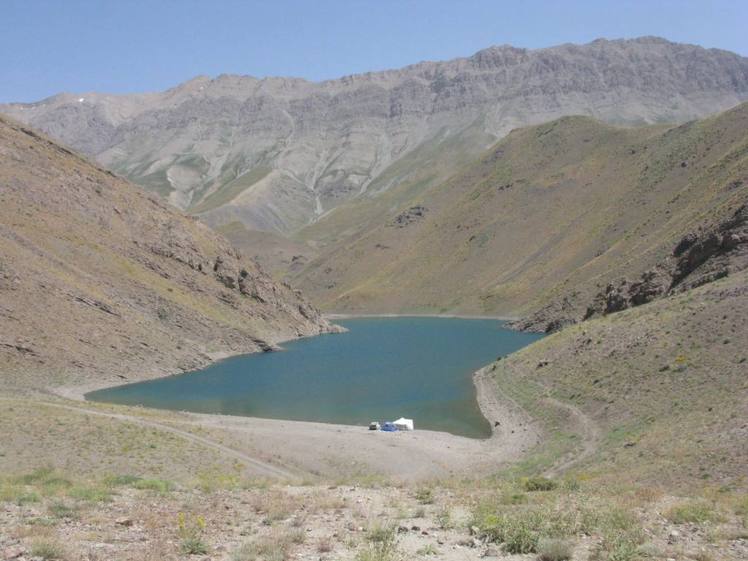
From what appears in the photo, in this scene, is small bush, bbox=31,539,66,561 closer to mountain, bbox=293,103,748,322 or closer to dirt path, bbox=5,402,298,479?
dirt path, bbox=5,402,298,479

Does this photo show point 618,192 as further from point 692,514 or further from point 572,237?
point 692,514

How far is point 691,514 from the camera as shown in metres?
15.5

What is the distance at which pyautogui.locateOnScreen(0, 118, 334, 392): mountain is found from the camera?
7494 centimetres

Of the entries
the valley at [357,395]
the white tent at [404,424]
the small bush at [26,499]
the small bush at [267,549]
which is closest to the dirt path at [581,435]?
the valley at [357,395]

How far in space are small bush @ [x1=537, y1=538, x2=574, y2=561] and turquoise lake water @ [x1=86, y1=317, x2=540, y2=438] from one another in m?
36.4

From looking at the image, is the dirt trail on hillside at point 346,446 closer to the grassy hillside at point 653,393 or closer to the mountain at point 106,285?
the grassy hillside at point 653,393

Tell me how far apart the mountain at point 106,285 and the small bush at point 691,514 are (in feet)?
195

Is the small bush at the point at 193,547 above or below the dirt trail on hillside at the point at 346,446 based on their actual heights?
above

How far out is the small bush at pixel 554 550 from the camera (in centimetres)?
1268

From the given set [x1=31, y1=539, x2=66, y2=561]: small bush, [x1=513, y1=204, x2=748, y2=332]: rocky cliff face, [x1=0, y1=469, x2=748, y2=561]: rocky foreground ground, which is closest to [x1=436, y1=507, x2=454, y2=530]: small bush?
[x1=0, y1=469, x2=748, y2=561]: rocky foreground ground

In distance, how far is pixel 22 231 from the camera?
8938cm

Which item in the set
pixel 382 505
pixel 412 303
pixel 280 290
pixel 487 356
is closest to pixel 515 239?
pixel 412 303

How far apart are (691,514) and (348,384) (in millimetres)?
60226

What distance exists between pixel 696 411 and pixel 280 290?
10928 centimetres
